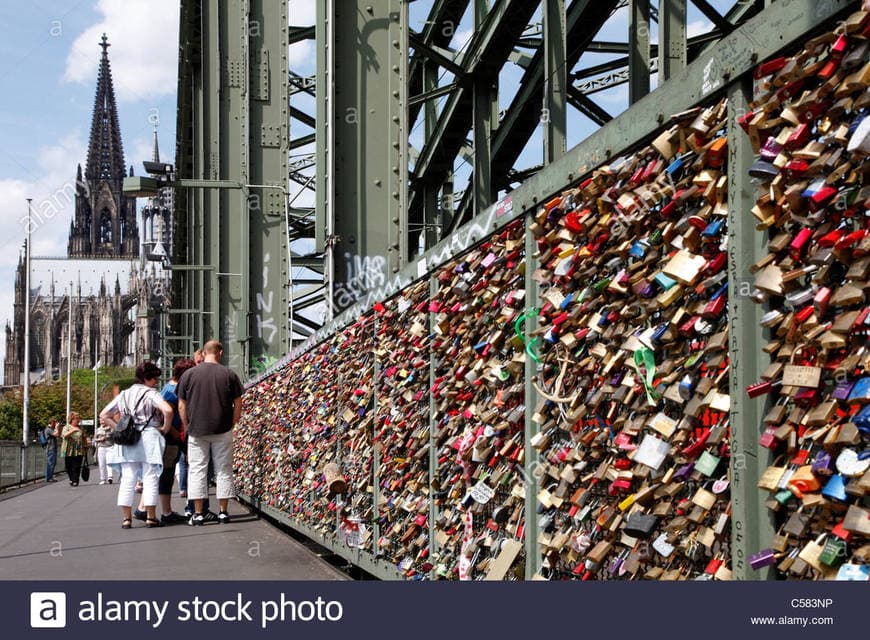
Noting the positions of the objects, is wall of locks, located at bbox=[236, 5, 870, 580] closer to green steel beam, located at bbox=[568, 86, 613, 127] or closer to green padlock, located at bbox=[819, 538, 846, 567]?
green padlock, located at bbox=[819, 538, 846, 567]

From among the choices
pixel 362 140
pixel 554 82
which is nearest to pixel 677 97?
pixel 362 140

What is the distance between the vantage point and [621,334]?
311cm

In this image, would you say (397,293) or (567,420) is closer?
(567,420)

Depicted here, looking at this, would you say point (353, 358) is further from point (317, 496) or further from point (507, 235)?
point (507, 235)

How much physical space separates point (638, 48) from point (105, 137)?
170 metres

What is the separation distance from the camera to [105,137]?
558 ft

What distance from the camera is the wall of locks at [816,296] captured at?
2105 millimetres

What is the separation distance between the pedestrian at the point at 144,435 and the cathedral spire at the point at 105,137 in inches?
6456

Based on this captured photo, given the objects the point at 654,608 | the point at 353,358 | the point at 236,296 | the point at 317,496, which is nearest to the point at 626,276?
the point at 654,608

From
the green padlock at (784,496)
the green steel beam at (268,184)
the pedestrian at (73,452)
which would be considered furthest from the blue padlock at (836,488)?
the pedestrian at (73,452)

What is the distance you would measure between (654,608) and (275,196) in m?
14.3

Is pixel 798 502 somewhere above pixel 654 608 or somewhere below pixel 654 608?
above

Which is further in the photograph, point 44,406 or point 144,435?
point 44,406

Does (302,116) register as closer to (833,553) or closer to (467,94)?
(467,94)
